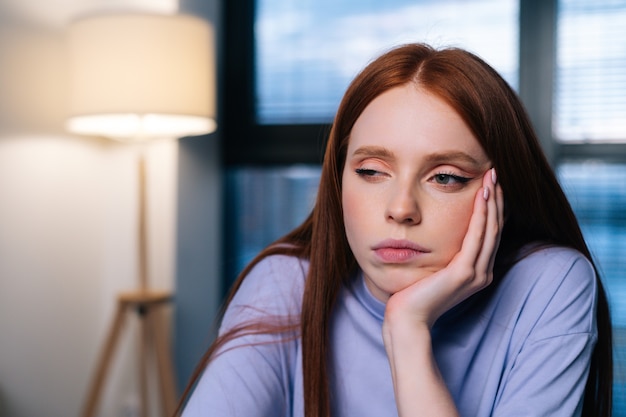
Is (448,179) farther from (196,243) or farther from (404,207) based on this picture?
(196,243)

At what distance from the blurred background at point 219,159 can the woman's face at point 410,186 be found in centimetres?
162

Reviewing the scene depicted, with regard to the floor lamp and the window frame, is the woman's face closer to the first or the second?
the floor lamp

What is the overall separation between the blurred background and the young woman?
1.53 m

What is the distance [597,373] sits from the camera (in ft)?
4.14

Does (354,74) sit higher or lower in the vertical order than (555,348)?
higher

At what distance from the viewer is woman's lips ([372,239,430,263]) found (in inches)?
43.9

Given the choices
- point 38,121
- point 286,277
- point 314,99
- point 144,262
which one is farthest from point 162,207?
point 286,277

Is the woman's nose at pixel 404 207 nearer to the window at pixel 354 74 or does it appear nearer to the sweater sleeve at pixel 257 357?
the sweater sleeve at pixel 257 357

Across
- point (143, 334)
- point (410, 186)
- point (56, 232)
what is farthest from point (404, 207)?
point (56, 232)

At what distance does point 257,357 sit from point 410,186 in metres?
0.39

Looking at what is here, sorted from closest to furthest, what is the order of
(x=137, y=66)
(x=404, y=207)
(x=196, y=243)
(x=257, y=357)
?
(x=404, y=207)
(x=257, y=357)
(x=137, y=66)
(x=196, y=243)

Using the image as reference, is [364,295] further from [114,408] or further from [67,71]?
[114,408]

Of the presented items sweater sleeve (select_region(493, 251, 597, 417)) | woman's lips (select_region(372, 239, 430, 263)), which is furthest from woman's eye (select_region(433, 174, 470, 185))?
sweater sleeve (select_region(493, 251, 597, 417))

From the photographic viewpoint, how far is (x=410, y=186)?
111 cm
